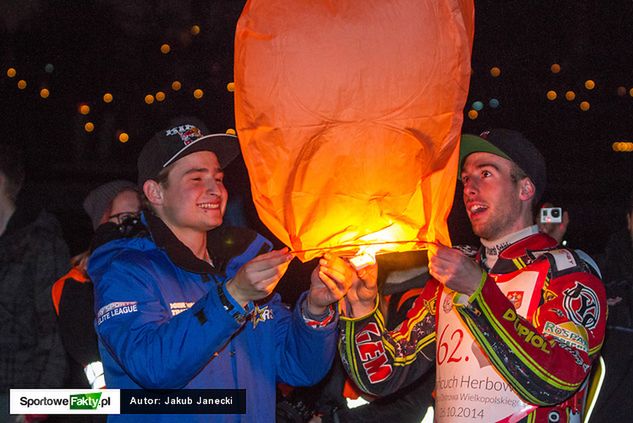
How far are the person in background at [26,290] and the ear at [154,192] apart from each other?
1451 mm

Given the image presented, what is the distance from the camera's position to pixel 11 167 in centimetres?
457

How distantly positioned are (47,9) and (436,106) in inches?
128

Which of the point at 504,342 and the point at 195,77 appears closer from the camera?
the point at 504,342

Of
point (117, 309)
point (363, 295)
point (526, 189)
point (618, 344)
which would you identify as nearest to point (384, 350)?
point (363, 295)

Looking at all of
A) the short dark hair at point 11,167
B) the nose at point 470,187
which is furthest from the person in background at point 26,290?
the nose at point 470,187

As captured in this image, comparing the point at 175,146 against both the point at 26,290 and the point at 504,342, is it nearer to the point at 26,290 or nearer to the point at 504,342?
the point at 504,342

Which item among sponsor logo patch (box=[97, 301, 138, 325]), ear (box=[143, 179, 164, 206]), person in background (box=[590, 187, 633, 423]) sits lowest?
person in background (box=[590, 187, 633, 423])

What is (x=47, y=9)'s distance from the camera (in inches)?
201

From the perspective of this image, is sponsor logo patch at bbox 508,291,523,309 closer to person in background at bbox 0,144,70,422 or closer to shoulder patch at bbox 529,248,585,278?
shoulder patch at bbox 529,248,585,278

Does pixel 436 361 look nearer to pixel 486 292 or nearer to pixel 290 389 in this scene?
pixel 486 292

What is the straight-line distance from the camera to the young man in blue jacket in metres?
2.73

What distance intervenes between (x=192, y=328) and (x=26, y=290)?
200 centimetres

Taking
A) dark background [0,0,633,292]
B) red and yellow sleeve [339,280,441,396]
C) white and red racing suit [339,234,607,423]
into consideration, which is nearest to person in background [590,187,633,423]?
white and red racing suit [339,234,607,423]

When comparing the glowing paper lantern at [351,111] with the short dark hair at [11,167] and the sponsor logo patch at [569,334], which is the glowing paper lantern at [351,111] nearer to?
the sponsor logo patch at [569,334]
